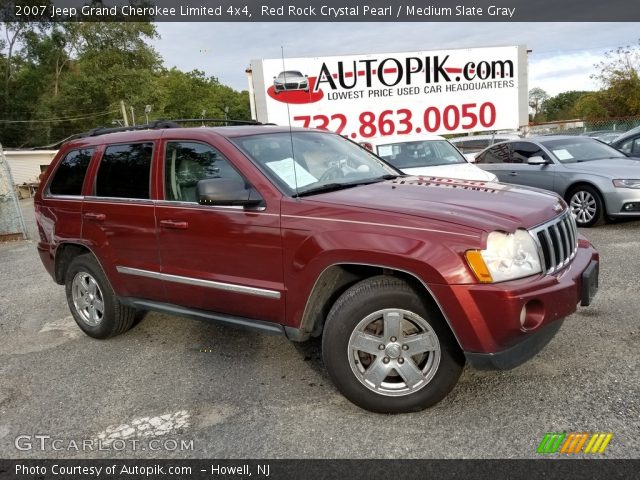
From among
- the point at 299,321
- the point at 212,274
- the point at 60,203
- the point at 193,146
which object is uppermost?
the point at 193,146

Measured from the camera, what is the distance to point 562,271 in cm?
308

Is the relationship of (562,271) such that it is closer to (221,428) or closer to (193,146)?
(221,428)

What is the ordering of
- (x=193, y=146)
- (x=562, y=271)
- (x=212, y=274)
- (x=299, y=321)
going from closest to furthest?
(x=562, y=271), (x=299, y=321), (x=212, y=274), (x=193, y=146)

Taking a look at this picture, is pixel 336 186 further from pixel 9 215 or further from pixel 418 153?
pixel 9 215

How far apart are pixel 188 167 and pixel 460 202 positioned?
2.00m

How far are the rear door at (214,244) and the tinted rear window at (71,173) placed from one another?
1.11m

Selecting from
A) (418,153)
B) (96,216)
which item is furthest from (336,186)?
(418,153)

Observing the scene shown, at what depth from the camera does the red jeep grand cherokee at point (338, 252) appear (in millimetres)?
2824

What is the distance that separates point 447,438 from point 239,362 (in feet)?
5.77

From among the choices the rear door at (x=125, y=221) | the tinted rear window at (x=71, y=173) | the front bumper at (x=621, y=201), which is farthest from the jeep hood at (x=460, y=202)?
the front bumper at (x=621, y=201)

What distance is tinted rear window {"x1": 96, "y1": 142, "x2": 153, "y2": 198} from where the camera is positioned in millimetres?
4156

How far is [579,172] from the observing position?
8172mm

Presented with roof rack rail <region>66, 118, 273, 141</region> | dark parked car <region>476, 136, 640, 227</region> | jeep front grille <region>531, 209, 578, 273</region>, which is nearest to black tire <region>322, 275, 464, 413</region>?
jeep front grille <region>531, 209, 578, 273</region>

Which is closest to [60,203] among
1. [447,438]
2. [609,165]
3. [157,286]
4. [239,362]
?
[157,286]
